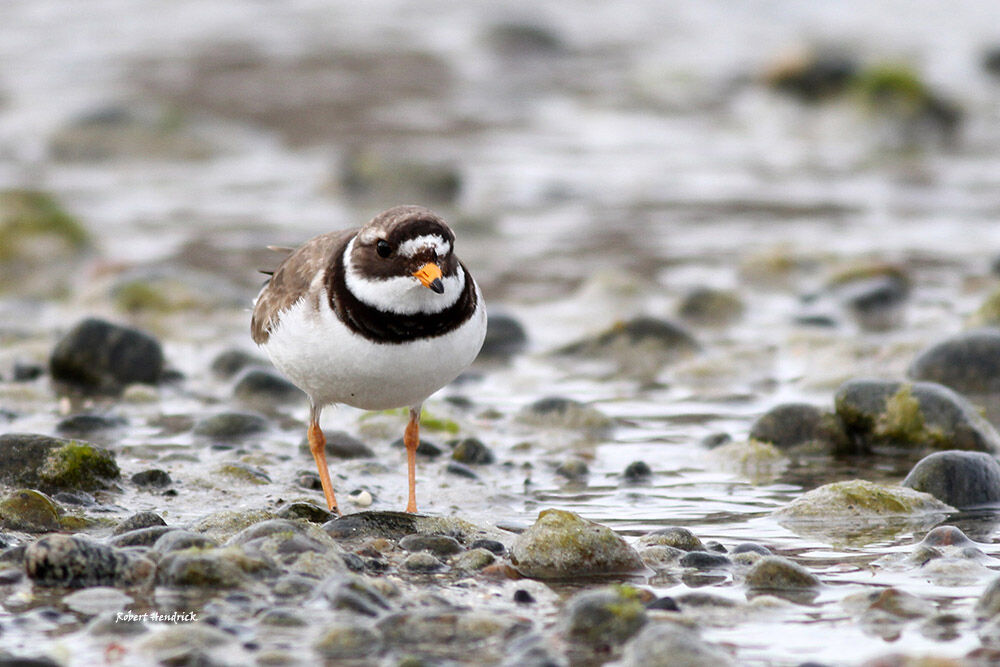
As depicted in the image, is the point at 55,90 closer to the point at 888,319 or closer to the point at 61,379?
the point at 61,379

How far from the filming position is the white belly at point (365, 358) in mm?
5465

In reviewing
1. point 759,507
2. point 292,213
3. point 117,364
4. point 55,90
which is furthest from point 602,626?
point 55,90

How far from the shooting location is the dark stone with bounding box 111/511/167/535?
543cm

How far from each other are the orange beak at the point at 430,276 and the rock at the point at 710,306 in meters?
5.09

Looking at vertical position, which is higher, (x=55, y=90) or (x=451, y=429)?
(x=55, y=90)

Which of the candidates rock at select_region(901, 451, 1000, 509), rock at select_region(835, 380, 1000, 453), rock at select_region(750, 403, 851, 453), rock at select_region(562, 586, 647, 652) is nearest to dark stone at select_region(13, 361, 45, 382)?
rock at select_region(750, 403, 851, 453)

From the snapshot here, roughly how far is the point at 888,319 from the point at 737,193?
5.19 m

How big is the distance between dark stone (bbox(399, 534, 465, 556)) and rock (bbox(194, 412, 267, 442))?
2236 mm

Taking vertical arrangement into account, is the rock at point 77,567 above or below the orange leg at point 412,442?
below

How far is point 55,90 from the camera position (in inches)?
787

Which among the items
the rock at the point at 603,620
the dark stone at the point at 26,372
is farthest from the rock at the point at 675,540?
the dark stone at the point at 26,372

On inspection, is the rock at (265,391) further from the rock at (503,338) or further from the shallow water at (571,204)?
the rock at (503,338)

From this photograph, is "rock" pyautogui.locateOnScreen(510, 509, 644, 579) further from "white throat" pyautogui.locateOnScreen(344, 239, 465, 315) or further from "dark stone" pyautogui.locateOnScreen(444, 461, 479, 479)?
"dark stone" pyautogui.locateOnScreen(444, 461, 479, 479)

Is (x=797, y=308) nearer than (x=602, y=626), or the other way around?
(x=602, y=626)
